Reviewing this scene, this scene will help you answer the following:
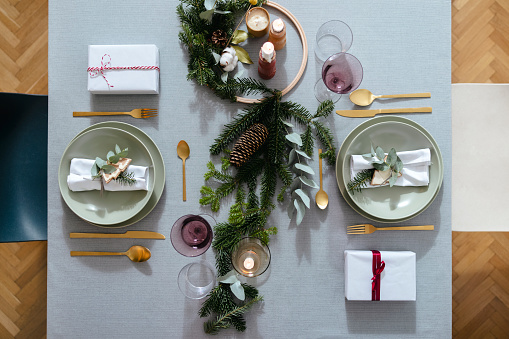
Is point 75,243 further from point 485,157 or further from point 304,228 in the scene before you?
point 485,157

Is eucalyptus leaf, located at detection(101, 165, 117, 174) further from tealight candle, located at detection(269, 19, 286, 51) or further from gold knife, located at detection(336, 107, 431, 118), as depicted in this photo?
gold knife, located at detection(336, 107, 431, 118)

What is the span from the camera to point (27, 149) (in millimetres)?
1211

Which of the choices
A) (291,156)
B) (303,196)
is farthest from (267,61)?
(303,196)

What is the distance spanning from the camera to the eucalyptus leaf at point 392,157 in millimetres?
958

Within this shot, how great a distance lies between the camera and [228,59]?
3.28ft

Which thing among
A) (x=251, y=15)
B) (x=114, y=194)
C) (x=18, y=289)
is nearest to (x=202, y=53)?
(x=251, y=15)

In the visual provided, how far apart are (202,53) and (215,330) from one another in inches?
32.6

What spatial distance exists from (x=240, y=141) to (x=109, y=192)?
0.44 metres

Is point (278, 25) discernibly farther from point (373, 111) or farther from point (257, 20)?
point (373, 111)

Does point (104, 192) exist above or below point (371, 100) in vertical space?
below

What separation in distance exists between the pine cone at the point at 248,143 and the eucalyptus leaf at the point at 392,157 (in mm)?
356

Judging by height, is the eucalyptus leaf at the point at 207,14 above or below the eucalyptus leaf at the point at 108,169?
above

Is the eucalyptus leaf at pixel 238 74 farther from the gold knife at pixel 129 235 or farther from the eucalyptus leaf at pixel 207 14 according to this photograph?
the gold knife at pixel 129 235

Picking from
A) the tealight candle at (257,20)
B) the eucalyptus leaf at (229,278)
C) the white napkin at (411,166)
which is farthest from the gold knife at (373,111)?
the eucalyptus leaf at (229,278)
